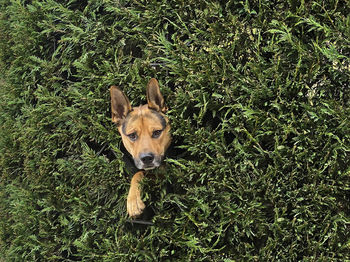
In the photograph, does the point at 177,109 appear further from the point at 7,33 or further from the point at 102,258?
the point at 7,33

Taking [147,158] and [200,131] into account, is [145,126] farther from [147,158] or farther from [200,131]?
[200,131]

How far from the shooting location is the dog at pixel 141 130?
11.1ft

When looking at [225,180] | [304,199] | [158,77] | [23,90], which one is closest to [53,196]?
[23,90]

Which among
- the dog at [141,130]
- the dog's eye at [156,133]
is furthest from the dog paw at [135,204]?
the dog's eye at [156,133]

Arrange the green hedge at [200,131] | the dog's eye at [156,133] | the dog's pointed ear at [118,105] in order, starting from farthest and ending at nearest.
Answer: the dog's pointed ear at [118,105] → the dog's eye at [156,133] → the green hedge at [200,131]

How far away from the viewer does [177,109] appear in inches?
142

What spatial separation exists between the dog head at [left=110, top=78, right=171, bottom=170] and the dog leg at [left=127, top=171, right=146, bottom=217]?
1.00 feet

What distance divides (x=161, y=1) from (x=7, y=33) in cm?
255

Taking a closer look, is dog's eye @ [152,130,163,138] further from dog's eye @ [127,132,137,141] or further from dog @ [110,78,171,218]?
dog's eye @ [127,132,137,141]

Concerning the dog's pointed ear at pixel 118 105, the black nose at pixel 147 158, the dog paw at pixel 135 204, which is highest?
the dog's pointed ear at pixel 118 105

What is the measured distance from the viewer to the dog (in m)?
3.38

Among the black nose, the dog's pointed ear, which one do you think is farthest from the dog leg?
the dog's pointed ear

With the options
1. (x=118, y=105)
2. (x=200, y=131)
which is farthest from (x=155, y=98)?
(x=200, y=131)

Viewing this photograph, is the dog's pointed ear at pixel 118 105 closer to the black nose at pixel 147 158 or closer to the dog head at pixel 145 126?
the dog head at pixel 145 126
